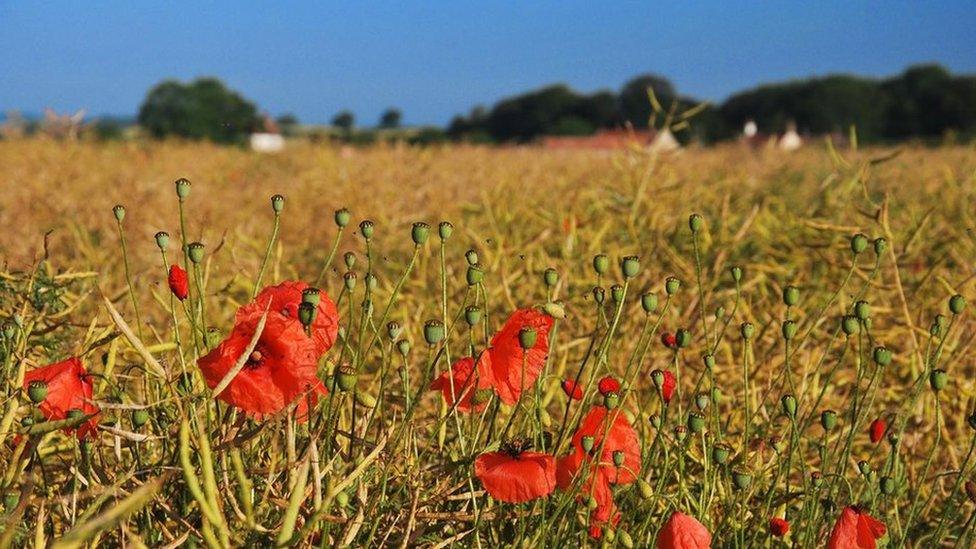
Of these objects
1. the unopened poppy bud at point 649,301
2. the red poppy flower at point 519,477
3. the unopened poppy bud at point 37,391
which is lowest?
the red poppy flower at point 519,477

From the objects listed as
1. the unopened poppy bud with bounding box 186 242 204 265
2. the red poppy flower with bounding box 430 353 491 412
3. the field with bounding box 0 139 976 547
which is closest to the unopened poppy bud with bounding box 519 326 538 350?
the field with bounding box 0 139 976 547

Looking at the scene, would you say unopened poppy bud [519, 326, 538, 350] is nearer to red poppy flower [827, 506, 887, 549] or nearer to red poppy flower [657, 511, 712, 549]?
red poppy flower [657, 511, 712, 549]

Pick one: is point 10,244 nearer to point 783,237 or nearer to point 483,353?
point 783,237

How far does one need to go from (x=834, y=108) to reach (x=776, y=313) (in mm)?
59160

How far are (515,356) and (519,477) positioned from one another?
17 cm

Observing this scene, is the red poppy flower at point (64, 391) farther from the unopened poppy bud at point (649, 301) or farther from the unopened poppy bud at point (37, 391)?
the unopened poppy bud at point (649, 301)

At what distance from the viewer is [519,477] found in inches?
43.2

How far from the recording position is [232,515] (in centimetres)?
116

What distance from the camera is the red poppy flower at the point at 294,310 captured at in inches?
44.6

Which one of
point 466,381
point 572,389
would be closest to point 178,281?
point 466,381

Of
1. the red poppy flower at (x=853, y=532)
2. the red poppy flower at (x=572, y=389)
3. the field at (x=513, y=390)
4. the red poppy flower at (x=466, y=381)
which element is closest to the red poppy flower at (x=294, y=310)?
the field at (x=513, y=390)

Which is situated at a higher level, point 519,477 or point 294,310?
point 294,310

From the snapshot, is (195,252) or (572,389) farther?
(572,389)

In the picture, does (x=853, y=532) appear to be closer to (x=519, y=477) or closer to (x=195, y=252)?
(x=519, y=477)
